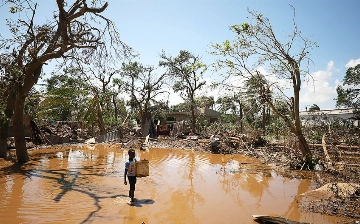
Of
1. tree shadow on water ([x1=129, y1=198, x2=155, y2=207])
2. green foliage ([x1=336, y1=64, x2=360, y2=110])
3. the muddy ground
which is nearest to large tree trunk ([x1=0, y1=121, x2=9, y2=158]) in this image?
the muddy ground

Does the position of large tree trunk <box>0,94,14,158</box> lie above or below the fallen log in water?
above

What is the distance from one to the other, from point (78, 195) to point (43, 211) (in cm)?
136

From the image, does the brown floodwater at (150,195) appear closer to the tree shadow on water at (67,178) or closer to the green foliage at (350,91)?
the tree shadow on water at (67,178)

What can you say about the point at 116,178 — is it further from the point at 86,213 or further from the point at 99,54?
the point at 99,54

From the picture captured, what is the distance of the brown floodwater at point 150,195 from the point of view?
5.32 metres

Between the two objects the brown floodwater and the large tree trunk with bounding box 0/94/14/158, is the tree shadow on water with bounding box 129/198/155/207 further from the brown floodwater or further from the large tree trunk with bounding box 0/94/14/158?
the large tree trunk with bounding box 0/94/14/158

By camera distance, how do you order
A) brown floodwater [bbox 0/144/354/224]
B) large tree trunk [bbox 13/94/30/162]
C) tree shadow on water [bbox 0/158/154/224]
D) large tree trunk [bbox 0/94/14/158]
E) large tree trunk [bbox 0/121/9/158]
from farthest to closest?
large tree trunk [bbox 0/121/9/158] < large tree trunk [bbox 0/94/14/158] < large tree trunk [bbox 13/94/30/162] < tree shadow on water [bbox 0/158/154/224] < brown floodwater [bbox 0/144/354/224]

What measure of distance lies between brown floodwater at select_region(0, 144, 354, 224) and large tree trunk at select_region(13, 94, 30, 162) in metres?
0.60

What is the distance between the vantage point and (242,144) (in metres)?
17.0

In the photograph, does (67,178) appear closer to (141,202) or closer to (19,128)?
(141,202)

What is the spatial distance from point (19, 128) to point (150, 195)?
7.67 metres

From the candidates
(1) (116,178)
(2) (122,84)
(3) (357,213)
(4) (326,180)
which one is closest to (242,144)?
(4) (326,180)

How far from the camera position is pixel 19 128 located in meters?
11.2

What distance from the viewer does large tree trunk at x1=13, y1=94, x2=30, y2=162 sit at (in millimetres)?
10955
